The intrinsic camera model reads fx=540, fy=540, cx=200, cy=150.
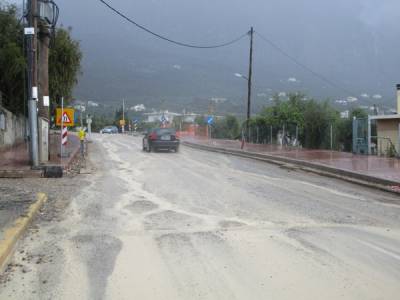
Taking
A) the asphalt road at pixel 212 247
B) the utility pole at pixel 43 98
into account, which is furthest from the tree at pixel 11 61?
the asphalt road at pixel 212 247

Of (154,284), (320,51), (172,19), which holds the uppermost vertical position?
(172,19)

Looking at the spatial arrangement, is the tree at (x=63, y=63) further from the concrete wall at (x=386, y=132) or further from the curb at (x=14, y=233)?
the curb at (x=14, y=233)

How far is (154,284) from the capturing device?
5.77m

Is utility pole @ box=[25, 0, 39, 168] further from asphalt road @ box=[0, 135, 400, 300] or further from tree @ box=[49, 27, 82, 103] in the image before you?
tree @ box=[49, 27, 82, 103]

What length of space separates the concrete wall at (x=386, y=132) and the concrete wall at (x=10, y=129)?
1811 cm

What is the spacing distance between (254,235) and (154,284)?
2679 millimetres

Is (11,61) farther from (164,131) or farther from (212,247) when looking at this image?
(212,247)

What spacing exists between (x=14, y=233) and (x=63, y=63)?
26672mm

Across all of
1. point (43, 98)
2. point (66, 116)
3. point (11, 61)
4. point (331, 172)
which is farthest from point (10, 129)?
point (331, 172)

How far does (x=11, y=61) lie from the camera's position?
28.1 metres

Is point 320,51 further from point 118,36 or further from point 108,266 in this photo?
point 108,266

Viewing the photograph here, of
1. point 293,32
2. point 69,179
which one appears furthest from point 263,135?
point 293,32

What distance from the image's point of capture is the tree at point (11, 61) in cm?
2812

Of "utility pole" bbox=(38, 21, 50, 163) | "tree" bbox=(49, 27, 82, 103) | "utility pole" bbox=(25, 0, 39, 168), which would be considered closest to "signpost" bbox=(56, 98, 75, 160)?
"utility pole" bbox=(38, 21, 50, 163)
